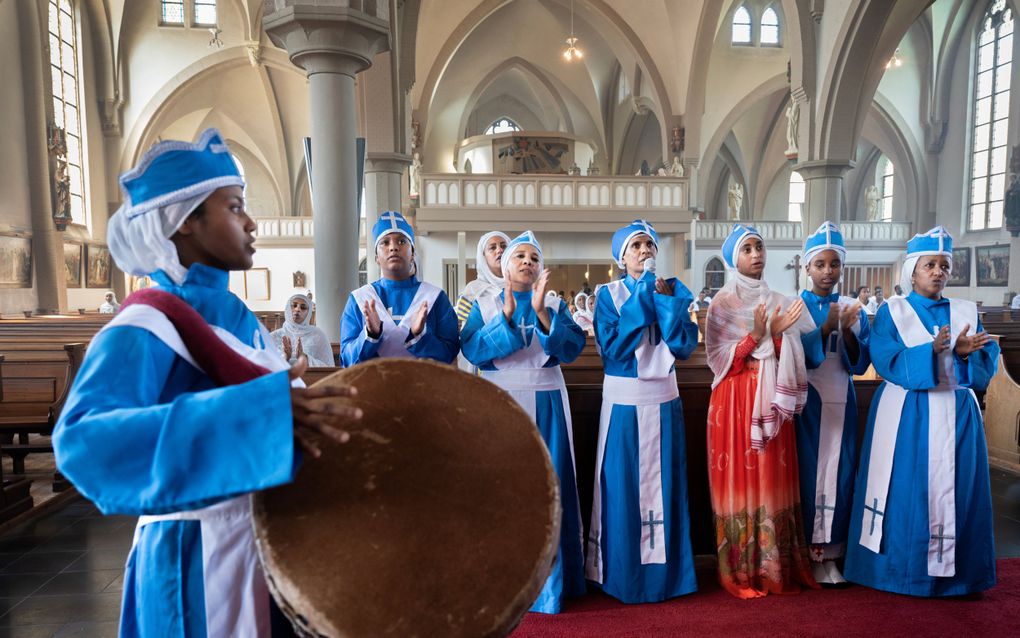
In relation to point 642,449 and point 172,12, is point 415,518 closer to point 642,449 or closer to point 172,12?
point 642,449

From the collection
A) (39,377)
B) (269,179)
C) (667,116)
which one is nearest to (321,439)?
(39,377)

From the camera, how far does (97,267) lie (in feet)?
61.1

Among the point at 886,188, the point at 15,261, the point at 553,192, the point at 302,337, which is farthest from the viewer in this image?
the point at 886,188

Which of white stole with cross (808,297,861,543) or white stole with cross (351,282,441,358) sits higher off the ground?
white stole with cross (351,282,441,358)

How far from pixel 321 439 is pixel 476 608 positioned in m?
0.40

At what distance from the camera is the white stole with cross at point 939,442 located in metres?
3.06

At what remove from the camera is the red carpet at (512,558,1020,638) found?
2.87m

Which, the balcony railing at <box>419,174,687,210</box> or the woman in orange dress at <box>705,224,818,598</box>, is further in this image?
the balcony railing at <box>419,174,687,210</box>

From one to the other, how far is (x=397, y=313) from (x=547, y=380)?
2.63ft

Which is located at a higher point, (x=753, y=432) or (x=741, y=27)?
(x=741, y=27)

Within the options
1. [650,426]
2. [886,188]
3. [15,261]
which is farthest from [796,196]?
A: [650,426]

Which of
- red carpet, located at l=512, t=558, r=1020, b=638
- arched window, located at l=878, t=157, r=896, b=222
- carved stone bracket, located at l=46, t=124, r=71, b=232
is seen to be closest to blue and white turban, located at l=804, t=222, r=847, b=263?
red carpet, located at l=512, t=558, r=1020, b=638

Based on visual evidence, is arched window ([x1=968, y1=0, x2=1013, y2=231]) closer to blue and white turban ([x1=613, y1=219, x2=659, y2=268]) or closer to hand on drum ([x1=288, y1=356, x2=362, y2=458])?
blue and white turban ([x1=613, y1=219, x2=659, y2=268])

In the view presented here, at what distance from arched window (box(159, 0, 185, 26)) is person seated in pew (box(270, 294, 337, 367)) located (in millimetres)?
19204
